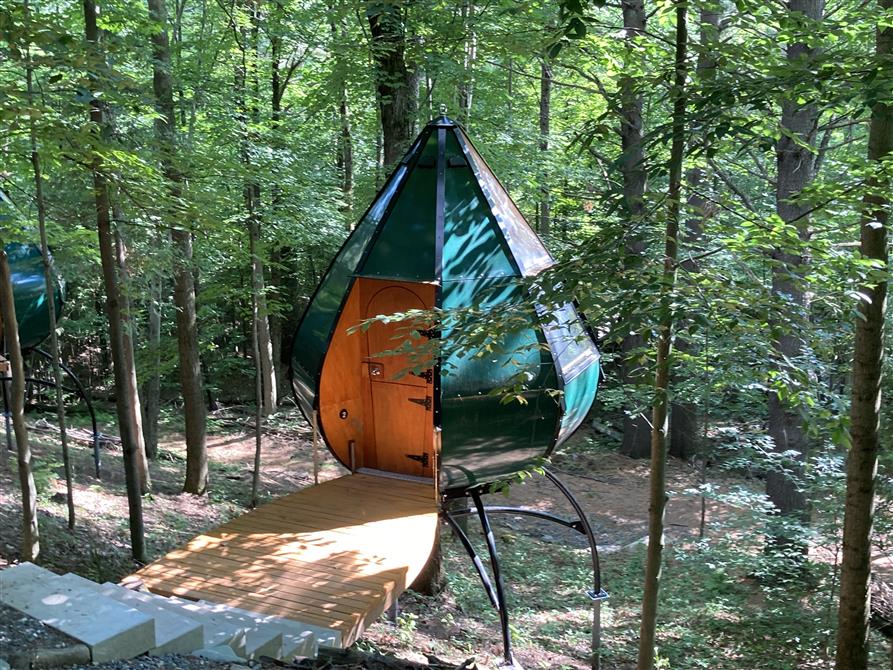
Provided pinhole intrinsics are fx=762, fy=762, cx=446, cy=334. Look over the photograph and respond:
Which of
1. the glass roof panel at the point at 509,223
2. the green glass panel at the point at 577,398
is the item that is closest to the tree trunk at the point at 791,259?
the green glass panel at the point at 577,398

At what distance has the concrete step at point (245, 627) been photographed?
454 centimetres

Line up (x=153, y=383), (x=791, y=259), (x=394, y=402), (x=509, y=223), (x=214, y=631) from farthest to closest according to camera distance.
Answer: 1. (x=153, y=383)
2. (x=791, y=259)
3. (x=394, y=402)
4. (x=509, y=223)
5. (x=214, y=631)

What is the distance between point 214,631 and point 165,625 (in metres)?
0.52

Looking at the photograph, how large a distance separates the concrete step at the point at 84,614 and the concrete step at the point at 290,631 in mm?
1005

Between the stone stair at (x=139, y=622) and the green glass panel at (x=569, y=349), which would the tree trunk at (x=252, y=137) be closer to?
the green glass panel at (x=569, y=349)

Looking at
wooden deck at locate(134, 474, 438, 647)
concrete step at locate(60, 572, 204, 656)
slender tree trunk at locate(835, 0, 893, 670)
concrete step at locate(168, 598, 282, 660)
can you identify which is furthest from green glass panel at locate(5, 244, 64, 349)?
slender tree trunk at locate(835, 0, 893, 670)

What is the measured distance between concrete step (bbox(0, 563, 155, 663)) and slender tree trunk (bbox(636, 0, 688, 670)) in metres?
3.00

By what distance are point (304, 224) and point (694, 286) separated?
28.0 feet

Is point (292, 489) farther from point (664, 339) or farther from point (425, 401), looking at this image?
point (664, 339)

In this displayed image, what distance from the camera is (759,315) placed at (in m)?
3.93

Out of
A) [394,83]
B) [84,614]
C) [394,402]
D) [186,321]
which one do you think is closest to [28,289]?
[186,321]

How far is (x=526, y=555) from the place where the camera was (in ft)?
37.8

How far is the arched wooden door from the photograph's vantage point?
8.00m

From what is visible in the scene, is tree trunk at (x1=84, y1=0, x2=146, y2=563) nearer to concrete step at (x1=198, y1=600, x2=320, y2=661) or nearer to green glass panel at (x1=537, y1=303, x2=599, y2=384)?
concrete step at (x1=198, y1=600, x2=320, y2=661)
